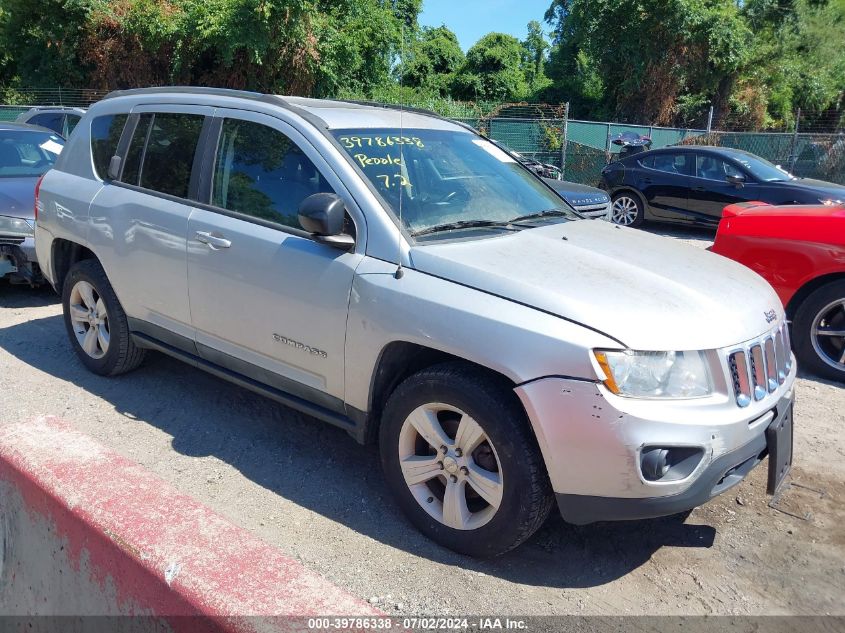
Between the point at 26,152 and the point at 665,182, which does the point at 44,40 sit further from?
the point at 665,182

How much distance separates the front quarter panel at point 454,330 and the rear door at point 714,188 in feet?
30.8

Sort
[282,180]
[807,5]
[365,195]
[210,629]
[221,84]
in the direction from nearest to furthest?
1. [210,629]
2. [365,195]
3. [282,180]
4. [221,84]
5. [807,5]

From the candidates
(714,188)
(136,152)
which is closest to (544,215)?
(136,152)

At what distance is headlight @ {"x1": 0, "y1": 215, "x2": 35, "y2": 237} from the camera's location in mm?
6828

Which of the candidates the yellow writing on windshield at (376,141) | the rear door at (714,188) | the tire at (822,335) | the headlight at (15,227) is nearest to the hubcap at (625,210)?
the rear door at (714,188)

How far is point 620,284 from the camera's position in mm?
3090

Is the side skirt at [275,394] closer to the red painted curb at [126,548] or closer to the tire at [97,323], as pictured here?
the tire at [97,323]

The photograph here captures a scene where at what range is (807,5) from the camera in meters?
31.8

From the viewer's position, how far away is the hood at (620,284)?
282cm

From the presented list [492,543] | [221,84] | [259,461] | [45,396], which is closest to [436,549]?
[492,543]

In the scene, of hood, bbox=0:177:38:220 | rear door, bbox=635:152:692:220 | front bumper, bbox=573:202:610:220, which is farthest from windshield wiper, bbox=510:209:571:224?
rear door, bbox=635:152:692:220

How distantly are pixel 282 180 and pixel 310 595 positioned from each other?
2.42 meters

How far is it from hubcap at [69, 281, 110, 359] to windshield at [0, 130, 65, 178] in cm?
347

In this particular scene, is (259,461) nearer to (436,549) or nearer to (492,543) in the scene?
(436,549)
